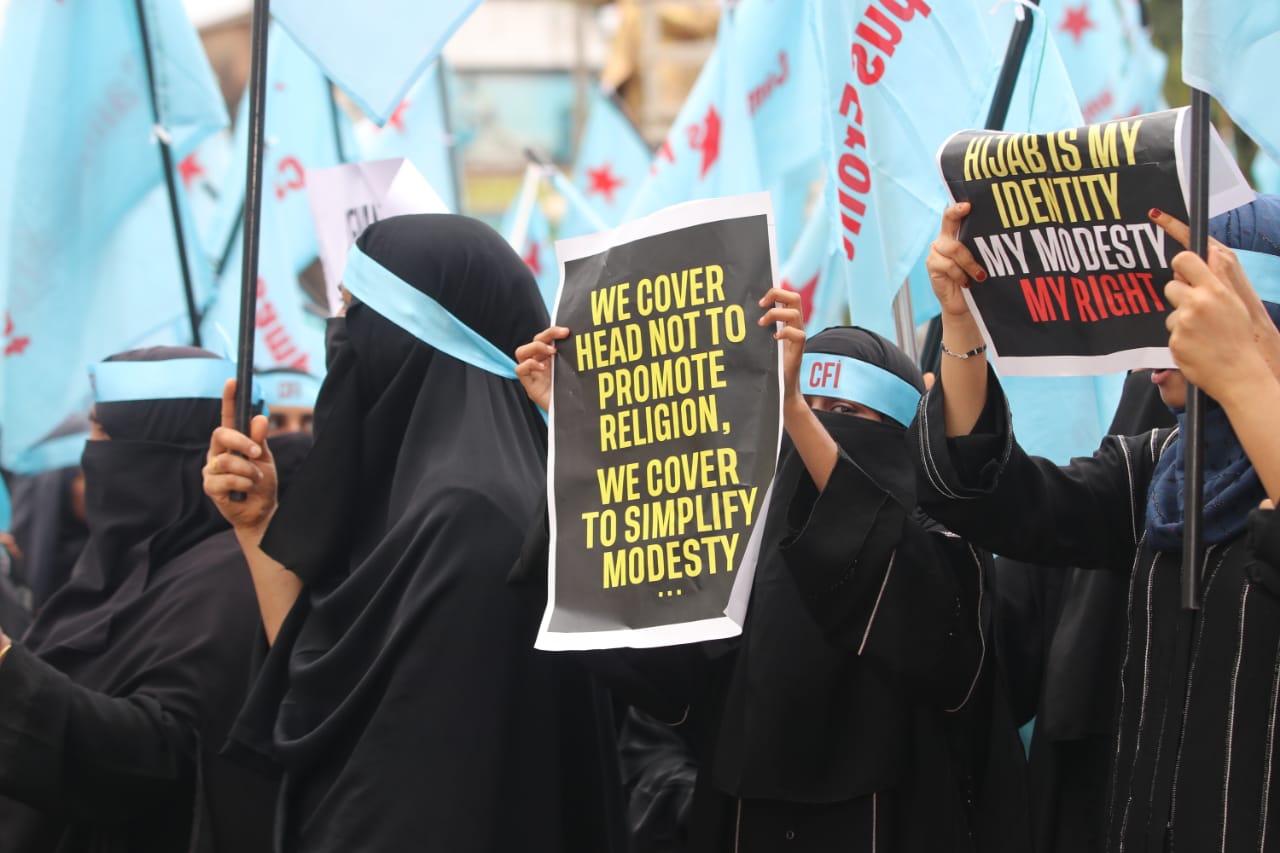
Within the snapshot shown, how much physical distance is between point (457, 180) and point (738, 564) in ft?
15.8

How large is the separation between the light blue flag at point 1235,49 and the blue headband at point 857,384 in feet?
3.02

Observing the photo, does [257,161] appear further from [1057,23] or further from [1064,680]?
[1057,23]

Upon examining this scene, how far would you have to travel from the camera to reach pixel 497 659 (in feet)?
9.29

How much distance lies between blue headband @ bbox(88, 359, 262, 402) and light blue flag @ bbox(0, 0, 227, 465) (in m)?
0.85

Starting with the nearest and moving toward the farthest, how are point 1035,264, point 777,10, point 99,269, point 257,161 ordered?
point 1035,264 → point 257,161 → point 99,269 → point 777,10

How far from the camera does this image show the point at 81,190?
187 inches

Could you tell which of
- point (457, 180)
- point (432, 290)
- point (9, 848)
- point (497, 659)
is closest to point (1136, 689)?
point (497, 659)

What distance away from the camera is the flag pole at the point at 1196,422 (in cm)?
214

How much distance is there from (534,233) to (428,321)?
444cm

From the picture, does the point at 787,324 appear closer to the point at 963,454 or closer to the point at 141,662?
the point at 963,454

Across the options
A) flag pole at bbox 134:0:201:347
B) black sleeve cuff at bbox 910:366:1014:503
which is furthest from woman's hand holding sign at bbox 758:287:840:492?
flag pole at bbox 134:0:201:347

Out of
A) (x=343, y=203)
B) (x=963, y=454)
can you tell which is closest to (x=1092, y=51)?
(x=343, y=203)

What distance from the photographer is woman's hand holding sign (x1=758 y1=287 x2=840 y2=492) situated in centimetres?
256

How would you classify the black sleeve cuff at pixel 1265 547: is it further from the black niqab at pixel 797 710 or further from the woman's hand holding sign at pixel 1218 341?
the black niqab at pixel 797 710
